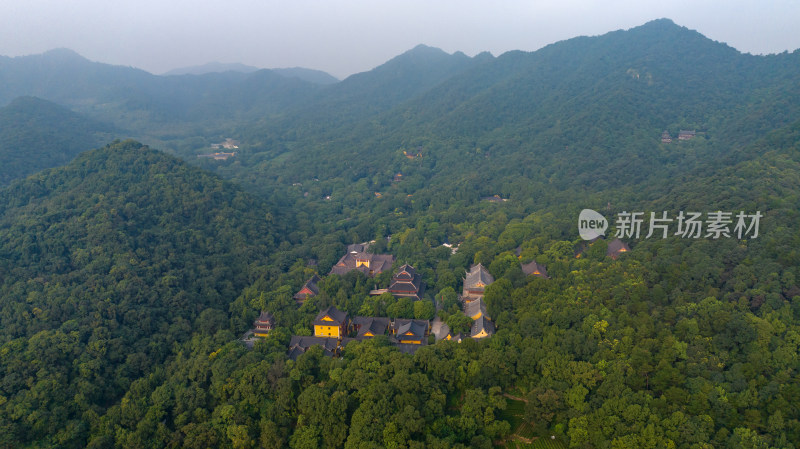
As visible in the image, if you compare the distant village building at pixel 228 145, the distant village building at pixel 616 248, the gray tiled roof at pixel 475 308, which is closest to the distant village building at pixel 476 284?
the gray tiled roof at pixel 475 308

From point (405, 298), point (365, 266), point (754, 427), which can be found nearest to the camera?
point (754, 427)

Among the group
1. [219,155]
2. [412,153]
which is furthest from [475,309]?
[219,155]

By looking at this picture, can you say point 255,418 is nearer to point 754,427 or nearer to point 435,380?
point 435,380

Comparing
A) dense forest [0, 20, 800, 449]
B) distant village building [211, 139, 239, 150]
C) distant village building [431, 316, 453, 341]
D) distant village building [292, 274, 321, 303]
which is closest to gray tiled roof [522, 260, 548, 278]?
dense forest [0, 20, 800, 449]

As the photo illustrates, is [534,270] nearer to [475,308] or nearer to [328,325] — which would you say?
[475,308]

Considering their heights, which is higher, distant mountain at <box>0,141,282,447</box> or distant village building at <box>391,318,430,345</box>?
distant mountain at <box>0,141,282,447</box>

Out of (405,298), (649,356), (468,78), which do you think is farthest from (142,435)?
(468,78)
